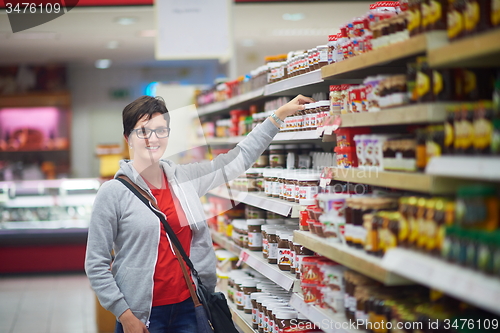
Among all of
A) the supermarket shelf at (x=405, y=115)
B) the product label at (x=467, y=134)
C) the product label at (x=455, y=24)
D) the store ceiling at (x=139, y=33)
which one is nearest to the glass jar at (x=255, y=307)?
the supermarket shelf at (x=405, y=115)

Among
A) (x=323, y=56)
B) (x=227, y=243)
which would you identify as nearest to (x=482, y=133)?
(x=323, y=56)

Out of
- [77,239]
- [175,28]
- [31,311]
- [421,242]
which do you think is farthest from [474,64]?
[77,239]

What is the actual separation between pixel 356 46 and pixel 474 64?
705 mm

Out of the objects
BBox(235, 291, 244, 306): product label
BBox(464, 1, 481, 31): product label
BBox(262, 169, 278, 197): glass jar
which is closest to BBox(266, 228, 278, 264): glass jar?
BBox(262, 169, 278, 197): glass jar

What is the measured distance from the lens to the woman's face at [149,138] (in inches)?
102

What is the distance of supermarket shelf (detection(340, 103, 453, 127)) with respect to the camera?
5.44 feet

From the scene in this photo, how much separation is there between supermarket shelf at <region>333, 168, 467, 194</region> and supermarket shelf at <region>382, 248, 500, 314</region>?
20 cm

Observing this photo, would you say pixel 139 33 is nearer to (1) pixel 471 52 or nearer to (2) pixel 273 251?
(2) pixel 273 251

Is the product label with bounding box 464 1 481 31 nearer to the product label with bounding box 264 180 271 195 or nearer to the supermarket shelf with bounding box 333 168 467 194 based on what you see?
the supermarket shelf with bounding box 333 168 467 194

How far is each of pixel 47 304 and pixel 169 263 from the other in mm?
4354

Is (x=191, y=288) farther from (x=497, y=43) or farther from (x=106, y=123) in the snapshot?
(x=106, y=123)

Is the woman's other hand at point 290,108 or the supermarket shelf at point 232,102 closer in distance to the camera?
the woman's other hand at point 290,108

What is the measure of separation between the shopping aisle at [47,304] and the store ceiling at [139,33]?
312 centimetres

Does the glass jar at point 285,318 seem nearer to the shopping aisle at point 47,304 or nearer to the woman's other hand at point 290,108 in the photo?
the woman's other hand at point 290,108
